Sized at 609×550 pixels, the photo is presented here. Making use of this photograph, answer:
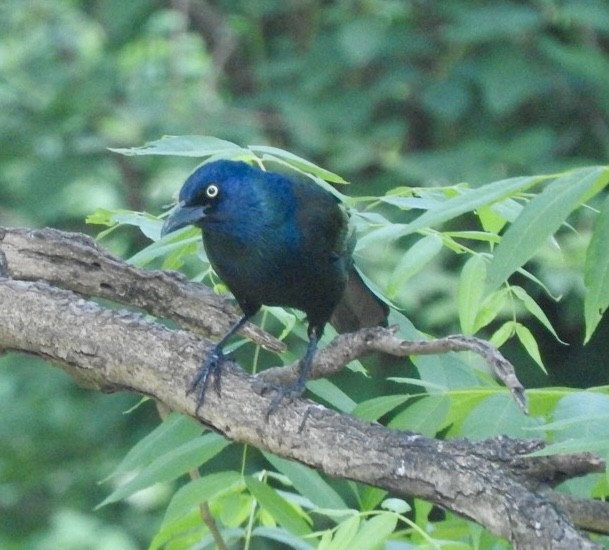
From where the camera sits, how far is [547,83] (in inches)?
200

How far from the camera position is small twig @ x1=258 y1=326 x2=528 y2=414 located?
168 centimetres

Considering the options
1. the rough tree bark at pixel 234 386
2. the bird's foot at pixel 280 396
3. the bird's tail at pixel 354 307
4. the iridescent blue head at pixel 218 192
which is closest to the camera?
the rough tree bark at pixel 234 386

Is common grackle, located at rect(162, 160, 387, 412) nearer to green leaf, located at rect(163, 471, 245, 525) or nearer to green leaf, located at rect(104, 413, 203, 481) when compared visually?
green leaf, located at rect(104, 413, 203, 481)

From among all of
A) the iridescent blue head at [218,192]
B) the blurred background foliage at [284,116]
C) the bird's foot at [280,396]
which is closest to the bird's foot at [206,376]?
the bird's foot at [280,396]

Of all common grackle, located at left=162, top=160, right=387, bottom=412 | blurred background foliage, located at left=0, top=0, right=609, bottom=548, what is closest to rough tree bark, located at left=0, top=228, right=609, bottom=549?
common grackle, located at left=162, top=160, right=387, bottom=412

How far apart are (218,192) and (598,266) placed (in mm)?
1283

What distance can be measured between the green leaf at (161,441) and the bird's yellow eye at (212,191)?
2.05 feet

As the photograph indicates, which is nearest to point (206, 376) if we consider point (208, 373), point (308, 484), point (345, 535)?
point (208, 373)

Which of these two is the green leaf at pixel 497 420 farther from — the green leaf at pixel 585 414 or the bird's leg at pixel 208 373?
the bird's leg at pixel 208 373

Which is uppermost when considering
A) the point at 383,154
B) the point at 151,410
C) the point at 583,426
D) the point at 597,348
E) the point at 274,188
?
the point at 583,426

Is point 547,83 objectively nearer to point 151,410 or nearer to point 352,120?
point 352,120

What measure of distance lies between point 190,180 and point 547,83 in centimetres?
281

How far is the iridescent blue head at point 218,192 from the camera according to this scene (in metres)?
2.56

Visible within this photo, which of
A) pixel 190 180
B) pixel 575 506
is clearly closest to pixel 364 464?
pixel 575 506
